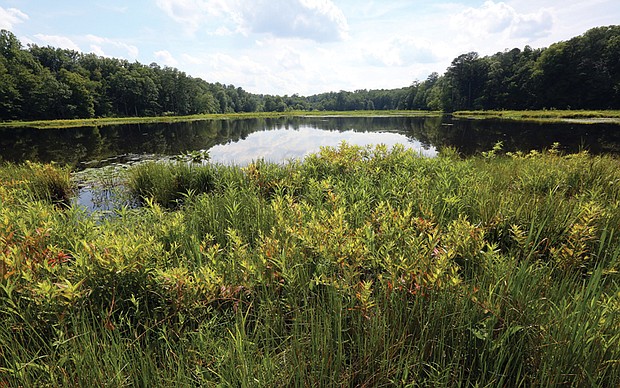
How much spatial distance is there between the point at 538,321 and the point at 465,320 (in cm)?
47

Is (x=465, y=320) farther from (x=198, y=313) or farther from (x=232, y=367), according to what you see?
(x=198, y=313)

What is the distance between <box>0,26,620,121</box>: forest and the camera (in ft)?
199

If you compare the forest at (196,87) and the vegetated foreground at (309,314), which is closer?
the vegetated foreground at (309,314)

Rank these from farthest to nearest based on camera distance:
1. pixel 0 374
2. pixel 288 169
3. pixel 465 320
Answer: pixel 288 169 < pixel 465 320 < pixel 0 374

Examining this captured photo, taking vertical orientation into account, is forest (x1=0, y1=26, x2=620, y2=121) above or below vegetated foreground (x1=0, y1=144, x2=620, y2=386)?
above

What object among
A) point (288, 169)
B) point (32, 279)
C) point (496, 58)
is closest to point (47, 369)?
point (32, 279)

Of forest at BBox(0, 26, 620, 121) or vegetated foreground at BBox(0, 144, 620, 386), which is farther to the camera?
forest at BBox(0, 26, 620, 121)

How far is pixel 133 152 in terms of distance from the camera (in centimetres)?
1848

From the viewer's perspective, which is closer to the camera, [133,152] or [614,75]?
[133,152]

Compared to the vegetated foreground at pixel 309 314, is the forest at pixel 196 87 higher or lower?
higher

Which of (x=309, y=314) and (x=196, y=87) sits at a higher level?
(x=196, y=87)

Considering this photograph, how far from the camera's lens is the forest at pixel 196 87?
60719 millimetres

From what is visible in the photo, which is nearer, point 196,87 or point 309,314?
point 309,314

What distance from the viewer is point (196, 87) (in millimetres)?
102250
